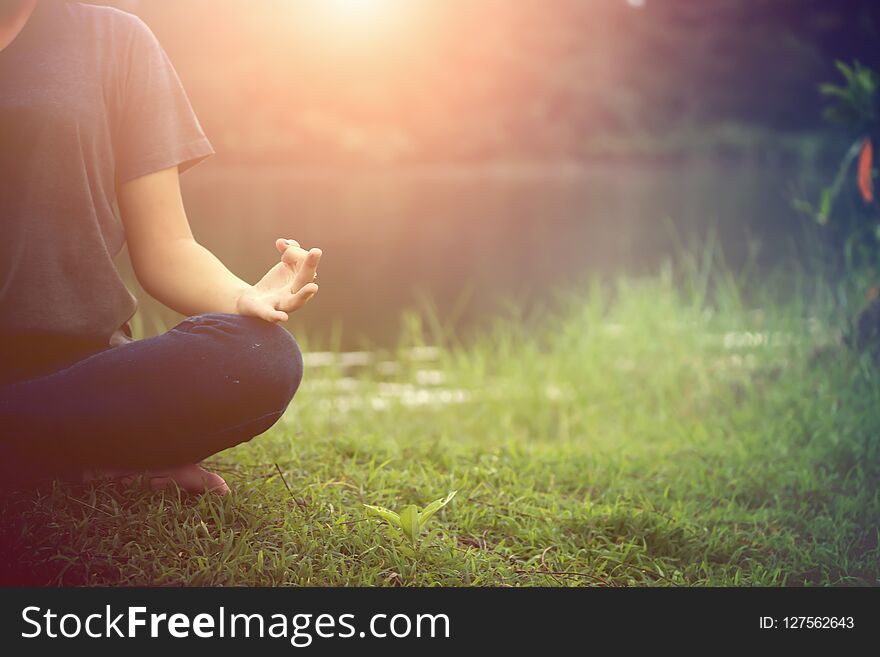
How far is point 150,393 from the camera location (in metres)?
1.67

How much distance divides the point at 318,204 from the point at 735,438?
7.58 meters

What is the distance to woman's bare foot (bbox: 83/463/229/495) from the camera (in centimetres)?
179

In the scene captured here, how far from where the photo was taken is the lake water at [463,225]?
6395 mm

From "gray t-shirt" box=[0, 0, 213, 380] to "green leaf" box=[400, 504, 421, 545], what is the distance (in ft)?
2.14

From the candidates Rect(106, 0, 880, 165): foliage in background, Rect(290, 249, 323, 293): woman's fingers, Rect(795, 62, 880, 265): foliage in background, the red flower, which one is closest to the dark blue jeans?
Rect(290, 249, 323, 293): woman's fingers

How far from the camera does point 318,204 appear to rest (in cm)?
1004

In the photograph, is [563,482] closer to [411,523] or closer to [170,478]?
[411,523]

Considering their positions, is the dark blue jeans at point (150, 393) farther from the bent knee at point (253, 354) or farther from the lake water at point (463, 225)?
the lake water at point (463, 225)

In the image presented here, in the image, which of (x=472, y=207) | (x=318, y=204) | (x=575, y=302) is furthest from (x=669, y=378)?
(x=472, y=207)

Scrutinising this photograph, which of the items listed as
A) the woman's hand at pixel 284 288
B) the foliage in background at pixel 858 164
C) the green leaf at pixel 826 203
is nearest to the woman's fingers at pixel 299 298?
the woman's hand at pixel 284 288

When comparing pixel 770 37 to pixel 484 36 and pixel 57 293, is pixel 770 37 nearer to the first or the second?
pixel 484 36

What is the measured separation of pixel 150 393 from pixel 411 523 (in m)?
0.54

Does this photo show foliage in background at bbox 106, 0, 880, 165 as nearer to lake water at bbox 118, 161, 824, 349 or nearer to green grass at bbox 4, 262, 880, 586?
lake water at bbox 118, 161, 824, 349

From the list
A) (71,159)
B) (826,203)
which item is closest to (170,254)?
(71,159)
